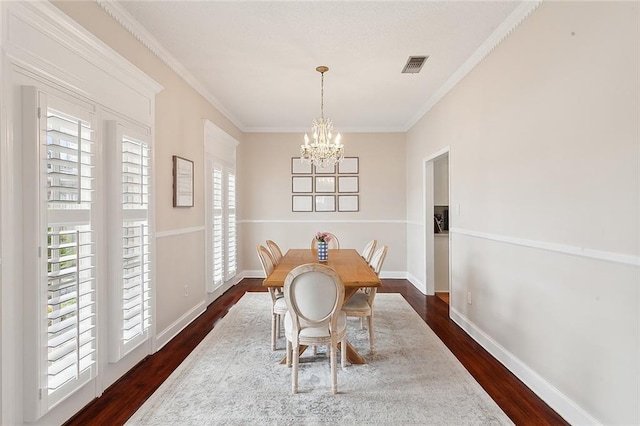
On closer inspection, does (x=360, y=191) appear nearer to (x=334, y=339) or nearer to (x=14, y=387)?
(x=334, y=339)

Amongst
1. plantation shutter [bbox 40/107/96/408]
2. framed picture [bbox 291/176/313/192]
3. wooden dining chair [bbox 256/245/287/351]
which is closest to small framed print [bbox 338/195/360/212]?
framed picture [bbox 291/176/313/192]

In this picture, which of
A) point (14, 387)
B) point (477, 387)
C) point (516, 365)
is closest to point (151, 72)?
point (14, 387)

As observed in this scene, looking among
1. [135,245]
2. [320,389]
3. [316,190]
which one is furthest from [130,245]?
[316,190]

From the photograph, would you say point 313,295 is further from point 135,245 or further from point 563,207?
point 563,207

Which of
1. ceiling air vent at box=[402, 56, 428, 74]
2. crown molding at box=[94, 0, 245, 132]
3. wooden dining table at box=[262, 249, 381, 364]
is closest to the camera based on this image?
crown molding at box=[94, 0, 245, 132]

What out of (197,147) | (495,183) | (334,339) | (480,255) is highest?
(197,147)

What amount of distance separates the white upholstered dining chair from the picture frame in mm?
4167

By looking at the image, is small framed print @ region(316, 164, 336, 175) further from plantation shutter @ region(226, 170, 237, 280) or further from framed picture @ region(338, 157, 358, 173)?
plantation shutter @ region(226, 170, 237, 280)

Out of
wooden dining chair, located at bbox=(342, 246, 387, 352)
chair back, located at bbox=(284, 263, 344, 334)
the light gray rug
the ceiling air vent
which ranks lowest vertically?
the light gray rug

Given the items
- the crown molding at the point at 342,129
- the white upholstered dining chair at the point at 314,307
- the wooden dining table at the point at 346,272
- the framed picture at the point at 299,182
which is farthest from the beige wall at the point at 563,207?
the framed picture at the point at 299,182

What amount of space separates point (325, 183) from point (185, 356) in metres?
4.05

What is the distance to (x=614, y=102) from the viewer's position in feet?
5.67

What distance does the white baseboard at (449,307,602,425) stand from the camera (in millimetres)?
1970

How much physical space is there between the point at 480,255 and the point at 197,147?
3.43 m
